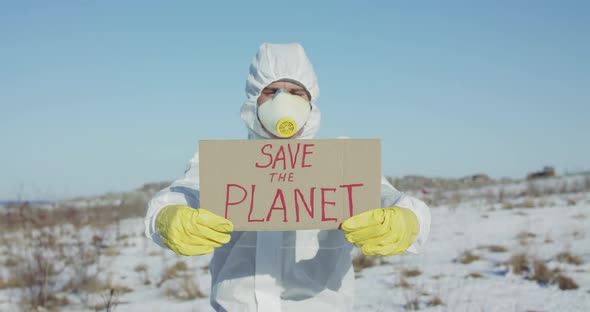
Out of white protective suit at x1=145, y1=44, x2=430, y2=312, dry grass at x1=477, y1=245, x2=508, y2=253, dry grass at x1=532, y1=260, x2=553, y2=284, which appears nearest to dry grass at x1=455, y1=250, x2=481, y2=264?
dry grass at x1=477, y1=245, x2=508, y2=253

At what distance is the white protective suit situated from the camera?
2.05 metres

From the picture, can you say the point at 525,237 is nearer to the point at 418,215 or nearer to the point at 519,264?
A: the point at 519,264

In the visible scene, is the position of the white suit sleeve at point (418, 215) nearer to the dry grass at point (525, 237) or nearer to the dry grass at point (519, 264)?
the dry grass at point (519, 264)

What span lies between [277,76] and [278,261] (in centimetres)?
93

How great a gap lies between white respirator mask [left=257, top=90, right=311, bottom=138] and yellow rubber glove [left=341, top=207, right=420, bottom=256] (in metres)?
0.54

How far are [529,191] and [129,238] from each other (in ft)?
32.9

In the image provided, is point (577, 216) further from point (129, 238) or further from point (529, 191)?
point (129, 238)

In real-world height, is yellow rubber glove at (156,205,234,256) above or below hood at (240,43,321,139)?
below

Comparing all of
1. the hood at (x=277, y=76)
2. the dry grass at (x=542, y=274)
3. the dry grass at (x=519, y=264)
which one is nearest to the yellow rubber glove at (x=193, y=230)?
the hood at (x=277, y=76)

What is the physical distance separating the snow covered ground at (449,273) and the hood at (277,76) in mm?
2292

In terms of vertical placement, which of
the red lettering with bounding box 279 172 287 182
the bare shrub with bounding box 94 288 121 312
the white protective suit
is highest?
the red lettering with bounding box 279 172 287 182

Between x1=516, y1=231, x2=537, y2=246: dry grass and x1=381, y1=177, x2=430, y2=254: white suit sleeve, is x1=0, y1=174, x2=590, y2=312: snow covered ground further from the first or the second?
x1=381, y1=177, x2=430, y2=254: white suit sleeve

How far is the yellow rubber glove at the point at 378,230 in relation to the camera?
1831 millimetres

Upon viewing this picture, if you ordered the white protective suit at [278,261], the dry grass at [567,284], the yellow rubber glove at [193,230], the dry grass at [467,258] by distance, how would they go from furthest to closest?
the dry grass at [467,258], the dry grass at [567,284], the white protective suit at [278,261], the yellow rubber glove at [193,230]
